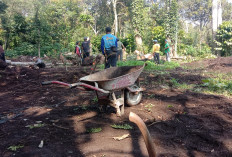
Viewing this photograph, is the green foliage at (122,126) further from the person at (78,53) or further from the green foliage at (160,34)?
the green foliage at (160,34)

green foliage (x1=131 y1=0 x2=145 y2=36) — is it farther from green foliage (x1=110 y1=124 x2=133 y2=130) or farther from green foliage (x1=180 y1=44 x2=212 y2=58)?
green foliage (x1=110 y1=124 x2=133 y2=130)

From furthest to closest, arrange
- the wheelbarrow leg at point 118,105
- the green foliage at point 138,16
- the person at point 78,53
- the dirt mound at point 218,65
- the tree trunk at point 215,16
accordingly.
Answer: the green foliage at point 138,16 < the tree trunk at point 215,16 < the person at point 78,53 < the dirt mound at point 218,65 < the wheelbarrow leg at point 118,105

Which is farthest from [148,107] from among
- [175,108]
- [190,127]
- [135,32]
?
[135,32]

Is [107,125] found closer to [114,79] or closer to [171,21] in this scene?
[114,79]

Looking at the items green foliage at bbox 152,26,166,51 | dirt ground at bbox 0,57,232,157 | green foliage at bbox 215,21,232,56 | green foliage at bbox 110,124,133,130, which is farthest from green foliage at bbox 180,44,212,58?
green foliage at bbox 110,124,133,130

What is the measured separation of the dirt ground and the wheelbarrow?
26 centimetres

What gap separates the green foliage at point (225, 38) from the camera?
Result: 1912 cm

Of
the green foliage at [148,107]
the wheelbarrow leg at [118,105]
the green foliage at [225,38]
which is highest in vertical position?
the green foliage at [225,38]

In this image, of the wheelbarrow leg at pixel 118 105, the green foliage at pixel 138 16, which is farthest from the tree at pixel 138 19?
the wheelbarrow leg at pixel 118 105

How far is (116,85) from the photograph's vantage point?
13.6 ft

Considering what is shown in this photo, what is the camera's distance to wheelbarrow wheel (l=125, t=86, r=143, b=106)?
4.76m

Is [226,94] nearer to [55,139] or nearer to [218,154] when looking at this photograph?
[218,154]

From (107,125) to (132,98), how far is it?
4.09ft

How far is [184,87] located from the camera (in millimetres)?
6953
